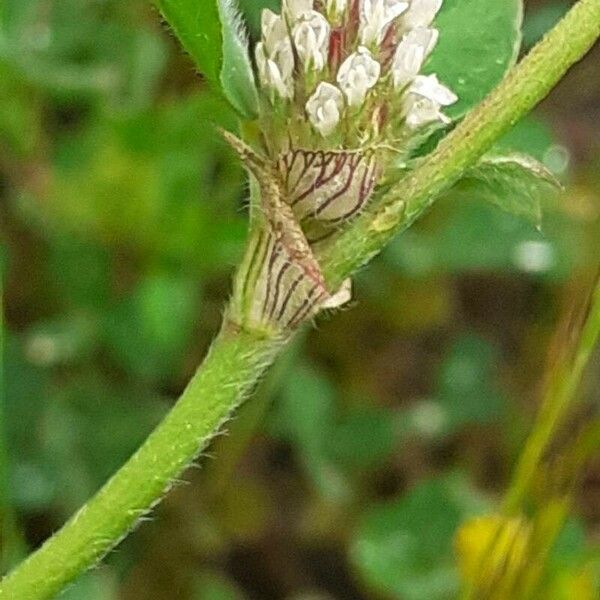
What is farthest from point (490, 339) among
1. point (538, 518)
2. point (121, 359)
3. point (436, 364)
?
point (538, 518)

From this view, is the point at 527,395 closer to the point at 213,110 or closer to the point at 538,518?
the point at 213,110

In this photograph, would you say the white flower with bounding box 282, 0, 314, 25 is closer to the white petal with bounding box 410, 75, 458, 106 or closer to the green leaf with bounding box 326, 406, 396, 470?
the white petal with bounding box 410, 75, 458, 106

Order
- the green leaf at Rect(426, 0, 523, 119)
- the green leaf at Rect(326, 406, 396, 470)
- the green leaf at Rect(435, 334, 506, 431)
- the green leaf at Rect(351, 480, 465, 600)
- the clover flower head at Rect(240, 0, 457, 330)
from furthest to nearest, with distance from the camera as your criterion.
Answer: the green leaf at Rect(435, 334, 506, 431), the green leaf at Rect(326, 406, 396, 470), the green leaf at Rect(351, 480, 465, 600), the green leaf at Rect(426, 0, 523, 119), the clover flower head at Rect(240, 0, 457, 330)

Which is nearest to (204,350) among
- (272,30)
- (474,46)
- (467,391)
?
(467,391)

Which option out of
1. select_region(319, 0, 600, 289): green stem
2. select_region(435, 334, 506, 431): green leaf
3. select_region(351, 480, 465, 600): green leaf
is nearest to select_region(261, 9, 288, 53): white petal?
select_region(319, 0, 600, 289): green stem

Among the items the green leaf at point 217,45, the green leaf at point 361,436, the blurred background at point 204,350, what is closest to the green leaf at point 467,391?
the blurred background at point 204,350

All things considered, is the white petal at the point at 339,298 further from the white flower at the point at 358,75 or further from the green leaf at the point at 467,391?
the green leaf at the point at 467,391
